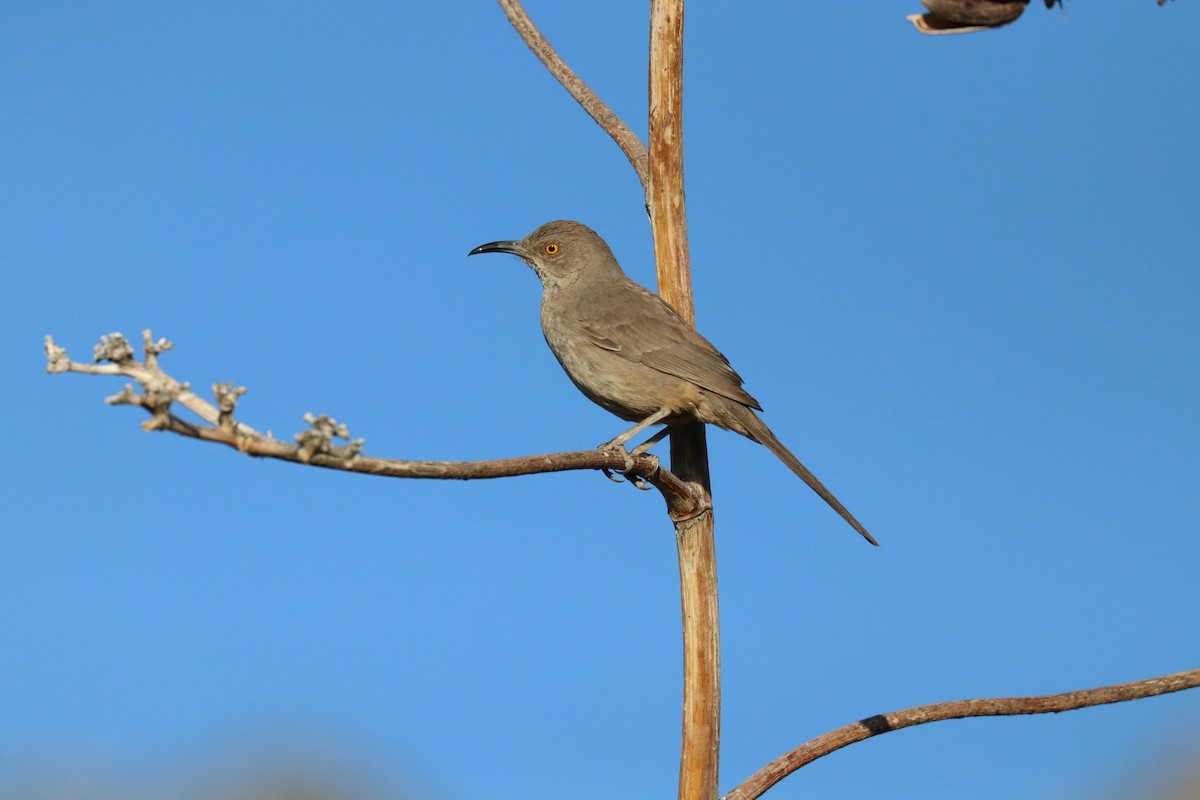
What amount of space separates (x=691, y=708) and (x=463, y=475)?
1.82 m

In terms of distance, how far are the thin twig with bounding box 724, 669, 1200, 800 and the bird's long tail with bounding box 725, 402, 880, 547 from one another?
3.11 ft

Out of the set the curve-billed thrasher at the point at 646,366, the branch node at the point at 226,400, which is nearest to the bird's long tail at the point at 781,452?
the curve-billed thrasher at the point at 646,366

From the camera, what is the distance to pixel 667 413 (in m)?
5.82

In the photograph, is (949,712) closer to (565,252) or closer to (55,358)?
(55,358)

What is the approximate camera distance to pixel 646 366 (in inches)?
232

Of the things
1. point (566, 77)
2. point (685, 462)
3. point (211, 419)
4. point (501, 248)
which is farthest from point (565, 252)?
point (211, 419)

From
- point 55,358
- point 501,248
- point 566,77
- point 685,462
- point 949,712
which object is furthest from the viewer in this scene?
point 501,248

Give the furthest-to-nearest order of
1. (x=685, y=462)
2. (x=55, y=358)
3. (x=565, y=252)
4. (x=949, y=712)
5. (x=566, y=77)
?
1. (x=565, y=252)
2. (x=566, y=77)
3. (x=685, y=462)
4. (x=949, y=712)
5. (x=55, y=358)

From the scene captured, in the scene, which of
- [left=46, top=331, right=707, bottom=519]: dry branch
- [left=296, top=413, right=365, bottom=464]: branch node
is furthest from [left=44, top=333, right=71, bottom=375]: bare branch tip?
[left=296, top=413, right=365, bottom=464]: branch node

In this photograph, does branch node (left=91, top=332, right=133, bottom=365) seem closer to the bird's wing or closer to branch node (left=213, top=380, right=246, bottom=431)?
branch node (left=213, top=380, right=246, bottom=431)

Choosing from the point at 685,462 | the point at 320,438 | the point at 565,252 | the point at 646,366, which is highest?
the point at 565,252

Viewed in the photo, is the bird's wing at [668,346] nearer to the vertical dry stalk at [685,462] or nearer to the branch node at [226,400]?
the vertical dry stalk at [685,462]

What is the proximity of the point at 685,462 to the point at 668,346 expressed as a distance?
0.74 metres

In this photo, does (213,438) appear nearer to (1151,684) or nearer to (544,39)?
(1151,684)
